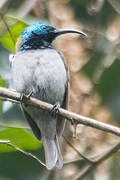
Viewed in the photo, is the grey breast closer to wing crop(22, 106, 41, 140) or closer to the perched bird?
the perched bird

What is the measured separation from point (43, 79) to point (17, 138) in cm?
87

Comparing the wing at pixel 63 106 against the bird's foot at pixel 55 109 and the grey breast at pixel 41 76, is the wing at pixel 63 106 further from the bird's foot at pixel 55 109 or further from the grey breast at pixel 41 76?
the bird's foot at pixel 55 109

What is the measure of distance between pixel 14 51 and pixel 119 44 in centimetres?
157

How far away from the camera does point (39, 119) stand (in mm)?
6641

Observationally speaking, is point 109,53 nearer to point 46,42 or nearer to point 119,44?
point 119,44

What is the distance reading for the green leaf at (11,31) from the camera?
6552 millimetres

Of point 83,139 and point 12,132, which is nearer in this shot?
point 12,132

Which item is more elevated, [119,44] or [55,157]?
[119,44]

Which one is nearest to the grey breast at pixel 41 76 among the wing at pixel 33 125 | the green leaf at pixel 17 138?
the wing at pixel 33 125

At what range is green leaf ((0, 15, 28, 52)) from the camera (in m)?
6.55

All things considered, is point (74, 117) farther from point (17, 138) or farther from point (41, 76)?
point (41, 76)

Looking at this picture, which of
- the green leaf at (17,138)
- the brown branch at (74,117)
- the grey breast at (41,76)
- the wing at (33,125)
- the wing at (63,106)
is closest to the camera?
the brown branch at (74,117)

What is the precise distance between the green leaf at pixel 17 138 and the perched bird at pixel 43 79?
18.1 inches

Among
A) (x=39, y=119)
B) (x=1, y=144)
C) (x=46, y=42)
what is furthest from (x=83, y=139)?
(x=1, y=144)
